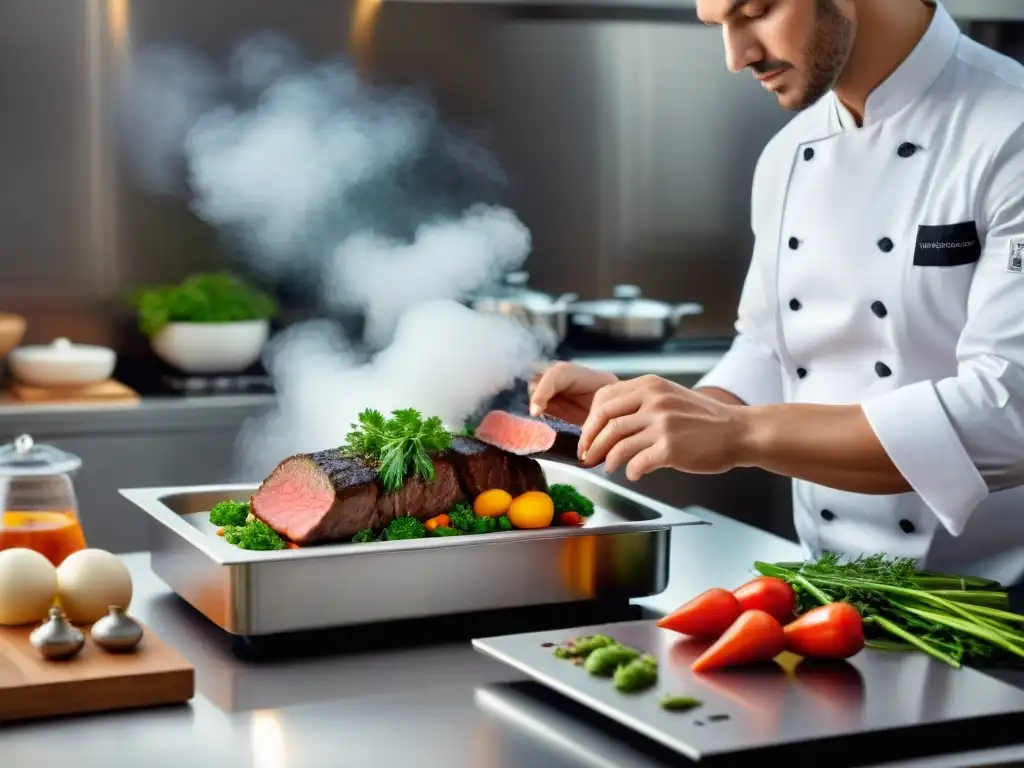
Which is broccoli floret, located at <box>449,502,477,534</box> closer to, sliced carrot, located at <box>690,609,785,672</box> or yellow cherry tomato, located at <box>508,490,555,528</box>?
yellow cherry tomato, located at <box>508,490,555,528</box>

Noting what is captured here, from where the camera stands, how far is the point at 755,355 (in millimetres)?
2553

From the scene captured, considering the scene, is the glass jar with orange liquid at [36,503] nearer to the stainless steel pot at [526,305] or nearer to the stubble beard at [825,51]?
the stubble beard at [825,51]

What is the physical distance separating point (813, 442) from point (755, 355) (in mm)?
623

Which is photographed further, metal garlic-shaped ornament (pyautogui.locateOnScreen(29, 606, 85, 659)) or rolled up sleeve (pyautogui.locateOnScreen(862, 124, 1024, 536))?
rolled up sleeve (pyautogui.locateOnScreen(862, 124, 1024, 536))

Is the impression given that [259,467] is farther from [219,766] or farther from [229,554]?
[219,766]

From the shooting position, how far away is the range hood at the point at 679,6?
4125mm

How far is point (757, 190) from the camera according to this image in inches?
100

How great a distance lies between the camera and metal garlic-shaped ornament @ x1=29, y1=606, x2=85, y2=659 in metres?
1.56

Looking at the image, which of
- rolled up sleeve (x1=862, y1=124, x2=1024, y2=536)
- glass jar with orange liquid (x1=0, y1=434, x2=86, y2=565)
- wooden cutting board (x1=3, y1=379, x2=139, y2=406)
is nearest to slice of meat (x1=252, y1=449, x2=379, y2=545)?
glass jar with orange liquid (x1=0, y1=434, x2=86, y2=565)

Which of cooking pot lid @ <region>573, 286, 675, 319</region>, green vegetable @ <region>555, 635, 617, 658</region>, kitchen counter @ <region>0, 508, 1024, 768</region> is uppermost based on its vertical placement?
cooking pot lid @ <region>573, 286, 675, 319</region>

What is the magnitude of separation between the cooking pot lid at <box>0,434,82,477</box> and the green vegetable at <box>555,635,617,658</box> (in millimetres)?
761

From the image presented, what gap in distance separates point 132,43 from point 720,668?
3125 millimetres

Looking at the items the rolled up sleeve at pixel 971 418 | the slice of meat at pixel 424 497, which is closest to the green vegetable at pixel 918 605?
the rolled up sleeve at pixel 971 418

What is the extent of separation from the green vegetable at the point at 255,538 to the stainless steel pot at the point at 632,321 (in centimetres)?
268
